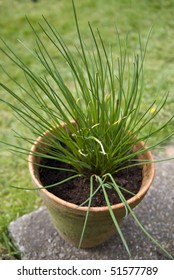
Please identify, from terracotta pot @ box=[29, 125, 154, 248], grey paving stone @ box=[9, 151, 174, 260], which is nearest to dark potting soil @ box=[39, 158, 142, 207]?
terracotta pot @ box=[29, 125, 154, 248]

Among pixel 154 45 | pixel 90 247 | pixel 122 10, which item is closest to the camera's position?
pixel 90 247

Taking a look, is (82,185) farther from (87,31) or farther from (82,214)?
(87,31)

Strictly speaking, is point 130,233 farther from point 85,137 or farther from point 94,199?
point 85,137

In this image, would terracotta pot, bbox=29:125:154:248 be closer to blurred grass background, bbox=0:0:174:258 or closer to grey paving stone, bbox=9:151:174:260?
grey paving stone, bbox=9:151:174:260

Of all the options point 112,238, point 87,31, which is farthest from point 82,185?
point 87,31

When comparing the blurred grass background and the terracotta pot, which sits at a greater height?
the blurred grass background

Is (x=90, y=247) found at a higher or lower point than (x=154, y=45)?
lower

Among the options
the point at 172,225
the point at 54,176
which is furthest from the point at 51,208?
the point at 172,225
